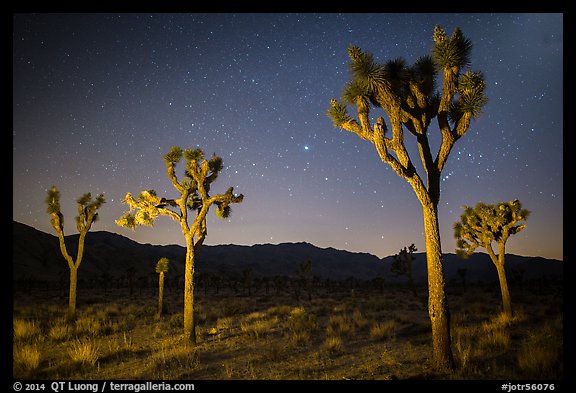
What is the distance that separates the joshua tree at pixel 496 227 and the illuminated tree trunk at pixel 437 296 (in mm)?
10720

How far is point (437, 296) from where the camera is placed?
6871 mm

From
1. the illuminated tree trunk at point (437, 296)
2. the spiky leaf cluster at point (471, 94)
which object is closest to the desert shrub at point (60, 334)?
the illuminated tree trunk at point (437, 296)

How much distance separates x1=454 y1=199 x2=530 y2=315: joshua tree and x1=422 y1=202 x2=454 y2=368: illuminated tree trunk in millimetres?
10720

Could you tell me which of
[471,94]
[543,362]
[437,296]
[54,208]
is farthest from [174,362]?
[54,208]

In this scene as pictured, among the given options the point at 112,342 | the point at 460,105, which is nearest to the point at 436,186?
the point at 460,105

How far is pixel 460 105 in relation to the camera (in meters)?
7.56

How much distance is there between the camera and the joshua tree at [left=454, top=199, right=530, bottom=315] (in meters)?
15.6

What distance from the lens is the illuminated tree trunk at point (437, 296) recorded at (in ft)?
22.3

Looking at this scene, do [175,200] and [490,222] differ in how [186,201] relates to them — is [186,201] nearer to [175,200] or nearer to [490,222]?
[175,200]

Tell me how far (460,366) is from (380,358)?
80.4 inches

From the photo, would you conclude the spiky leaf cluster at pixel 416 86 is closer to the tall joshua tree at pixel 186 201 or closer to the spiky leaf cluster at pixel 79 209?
the tall joshua tree at pixel 186 201

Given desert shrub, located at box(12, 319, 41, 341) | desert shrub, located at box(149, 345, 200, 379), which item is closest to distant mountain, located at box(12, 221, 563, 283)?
desert shrub, located at box(12, 319, 41, 341)

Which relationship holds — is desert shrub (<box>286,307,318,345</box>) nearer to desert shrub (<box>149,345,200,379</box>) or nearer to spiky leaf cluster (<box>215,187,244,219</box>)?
desert shrub (<box>149,345,200,379</box>)
